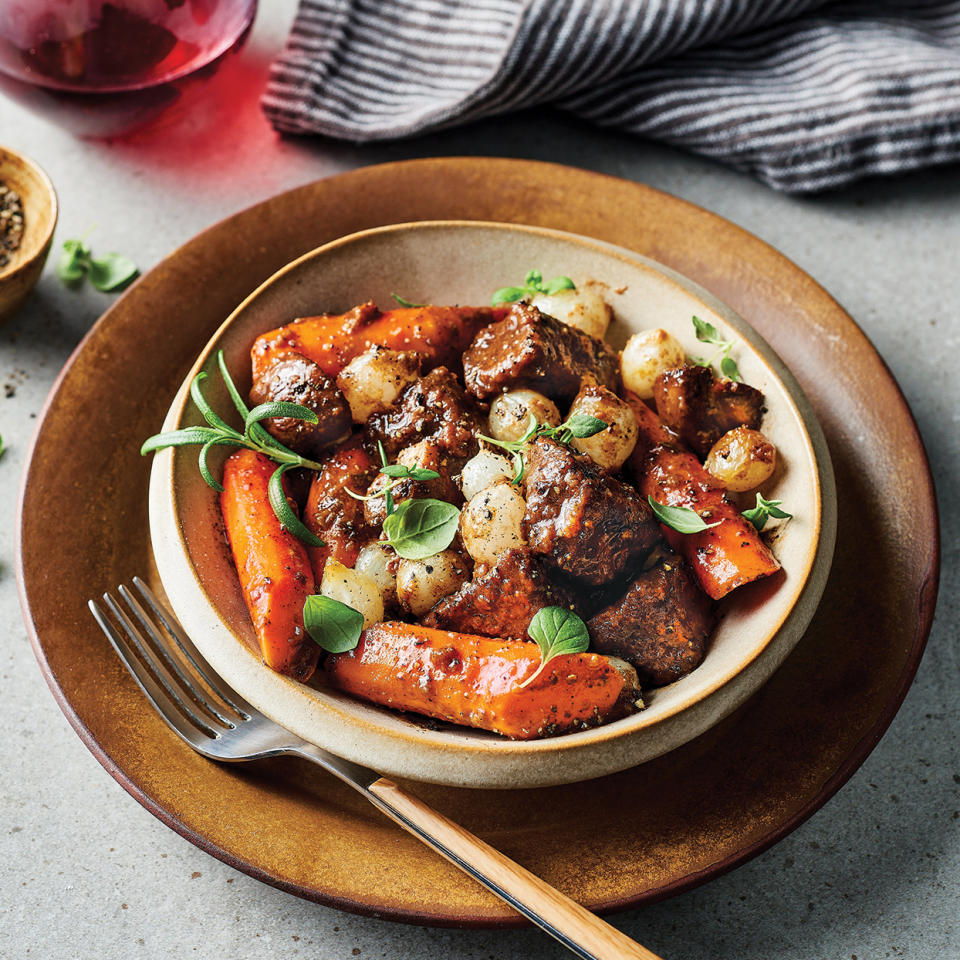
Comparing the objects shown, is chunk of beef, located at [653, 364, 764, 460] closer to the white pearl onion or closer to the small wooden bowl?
the white pearl onion

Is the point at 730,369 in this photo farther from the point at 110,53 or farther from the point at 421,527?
the point at 110,53

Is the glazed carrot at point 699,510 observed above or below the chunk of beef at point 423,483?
below

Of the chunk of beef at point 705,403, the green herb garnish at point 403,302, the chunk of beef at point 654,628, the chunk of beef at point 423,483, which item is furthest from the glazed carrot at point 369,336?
the chunk of beef at point 654,628

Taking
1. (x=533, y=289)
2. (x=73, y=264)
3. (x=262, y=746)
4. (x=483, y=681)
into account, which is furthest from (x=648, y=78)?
(x=262, y=746)

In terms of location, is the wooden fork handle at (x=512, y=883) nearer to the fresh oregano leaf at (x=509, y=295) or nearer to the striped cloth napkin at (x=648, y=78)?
the fresh oregano leaf at (x=509, y=295)

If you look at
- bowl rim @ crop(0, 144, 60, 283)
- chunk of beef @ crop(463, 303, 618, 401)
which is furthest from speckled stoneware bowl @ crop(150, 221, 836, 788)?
bowl rim @ crop(0, 144, 60, 283)
